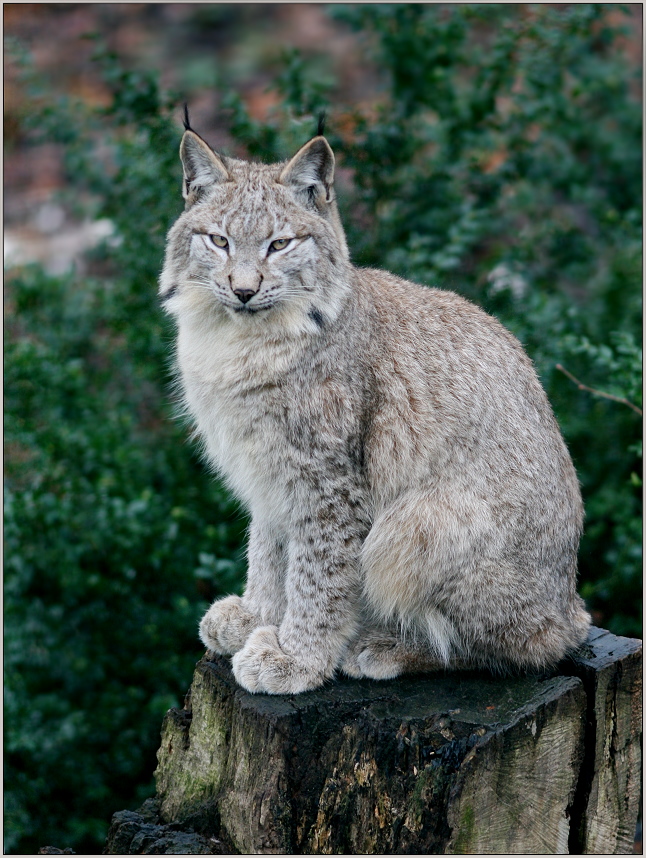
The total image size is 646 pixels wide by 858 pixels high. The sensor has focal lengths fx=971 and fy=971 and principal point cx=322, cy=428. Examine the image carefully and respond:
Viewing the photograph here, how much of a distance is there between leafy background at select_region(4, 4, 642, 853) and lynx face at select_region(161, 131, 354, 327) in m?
1.92

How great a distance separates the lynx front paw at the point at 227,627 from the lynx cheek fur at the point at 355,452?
22cm

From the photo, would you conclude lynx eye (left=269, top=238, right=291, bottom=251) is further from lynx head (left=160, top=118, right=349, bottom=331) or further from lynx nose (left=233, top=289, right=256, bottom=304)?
lynx nose (left=233, top=289, right=256, bottom=304)

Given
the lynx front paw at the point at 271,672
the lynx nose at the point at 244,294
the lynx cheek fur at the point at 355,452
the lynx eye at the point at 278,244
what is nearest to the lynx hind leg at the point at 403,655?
the lynx cheek fur at the point at 355,452

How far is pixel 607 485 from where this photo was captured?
7.25 metres

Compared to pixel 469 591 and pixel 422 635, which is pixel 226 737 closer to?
pixel 422 635

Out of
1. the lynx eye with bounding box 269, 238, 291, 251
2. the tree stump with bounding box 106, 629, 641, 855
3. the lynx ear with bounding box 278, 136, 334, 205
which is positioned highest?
the lynx ear with bounding box 278, 136, 334, 205

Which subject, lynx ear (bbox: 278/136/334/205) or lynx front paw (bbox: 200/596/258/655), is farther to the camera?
lynx front paw (bbox: 200/596/258/655)

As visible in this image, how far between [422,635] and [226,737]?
102cm

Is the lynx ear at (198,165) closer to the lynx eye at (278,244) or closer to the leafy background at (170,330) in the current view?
the lynx eye at (278,244)

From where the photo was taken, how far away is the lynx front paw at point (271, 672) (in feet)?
14.5

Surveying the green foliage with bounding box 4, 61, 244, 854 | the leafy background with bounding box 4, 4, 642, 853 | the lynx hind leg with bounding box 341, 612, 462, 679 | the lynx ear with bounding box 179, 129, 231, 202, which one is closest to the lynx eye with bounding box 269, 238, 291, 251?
the lynx ear with bounding box 179, 129, 231, 202

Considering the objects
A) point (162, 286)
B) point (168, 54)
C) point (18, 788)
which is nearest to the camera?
point (162, 286)

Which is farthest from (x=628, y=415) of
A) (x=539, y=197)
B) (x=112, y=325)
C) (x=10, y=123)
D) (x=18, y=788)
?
(x=10, y=123)

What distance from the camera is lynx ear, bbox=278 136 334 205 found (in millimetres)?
4441
